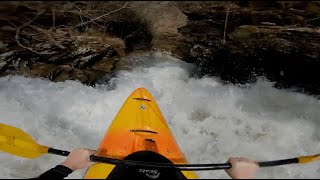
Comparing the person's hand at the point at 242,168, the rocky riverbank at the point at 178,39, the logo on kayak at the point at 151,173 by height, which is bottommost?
the logo on kayak at the point at 151,173

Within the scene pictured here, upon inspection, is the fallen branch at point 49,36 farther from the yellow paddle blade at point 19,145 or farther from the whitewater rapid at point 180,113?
the yellow paddle blade at point 19,145

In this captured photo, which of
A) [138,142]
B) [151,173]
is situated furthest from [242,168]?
[138,142]

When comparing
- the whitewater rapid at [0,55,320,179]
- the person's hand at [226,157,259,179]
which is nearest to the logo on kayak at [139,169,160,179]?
the person's hand at [226,157,259,179]

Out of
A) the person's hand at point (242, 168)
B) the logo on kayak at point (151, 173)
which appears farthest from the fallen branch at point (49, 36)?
the person's hand at point (242, 168)

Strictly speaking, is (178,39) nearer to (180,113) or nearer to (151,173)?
(180,113)

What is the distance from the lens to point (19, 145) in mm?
2770

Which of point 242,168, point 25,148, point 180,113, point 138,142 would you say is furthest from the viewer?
point 180,113

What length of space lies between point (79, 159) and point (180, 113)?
5.40ft

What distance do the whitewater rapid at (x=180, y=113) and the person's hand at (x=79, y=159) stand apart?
26.4 inches

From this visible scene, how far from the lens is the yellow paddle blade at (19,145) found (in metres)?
2.72

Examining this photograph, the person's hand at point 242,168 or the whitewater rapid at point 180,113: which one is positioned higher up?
the person's hand at point 242,168

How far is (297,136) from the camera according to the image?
3.58 meters

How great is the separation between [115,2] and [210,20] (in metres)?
0.94

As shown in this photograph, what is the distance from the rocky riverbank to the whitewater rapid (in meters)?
0.14
